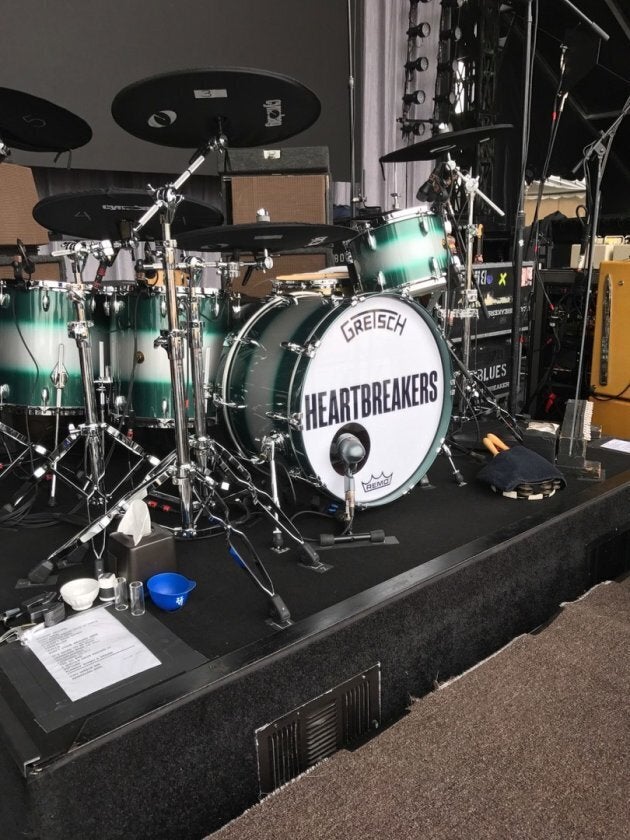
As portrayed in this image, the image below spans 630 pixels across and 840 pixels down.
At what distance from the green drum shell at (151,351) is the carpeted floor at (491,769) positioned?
4.07 ft

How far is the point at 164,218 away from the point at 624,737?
1.64 metres

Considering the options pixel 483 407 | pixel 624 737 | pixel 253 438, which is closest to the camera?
pixel 624 737

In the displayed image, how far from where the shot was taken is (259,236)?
6.21 ft

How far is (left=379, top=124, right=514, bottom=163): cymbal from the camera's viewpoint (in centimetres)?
242

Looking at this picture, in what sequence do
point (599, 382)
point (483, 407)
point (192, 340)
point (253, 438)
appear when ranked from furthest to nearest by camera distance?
1. point (599, 382)
2. point (483, 407)
3. point (253, 438)
4. point (192, 340)

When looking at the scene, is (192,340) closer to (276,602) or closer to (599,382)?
(276,602)

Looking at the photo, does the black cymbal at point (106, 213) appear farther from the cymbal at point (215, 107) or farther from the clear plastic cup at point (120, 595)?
the clear plastic cup at point (120, 595)

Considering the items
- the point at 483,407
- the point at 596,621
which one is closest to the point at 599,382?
the point at 483,407

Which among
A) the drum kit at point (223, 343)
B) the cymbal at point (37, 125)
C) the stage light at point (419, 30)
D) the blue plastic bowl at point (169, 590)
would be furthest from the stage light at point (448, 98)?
the blue plastic bowl at point (169, 590)

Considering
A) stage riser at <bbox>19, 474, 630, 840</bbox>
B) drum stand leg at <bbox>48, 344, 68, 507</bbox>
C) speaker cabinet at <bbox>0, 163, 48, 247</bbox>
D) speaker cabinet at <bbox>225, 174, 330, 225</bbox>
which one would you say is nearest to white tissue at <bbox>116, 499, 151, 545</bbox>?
stage riser at <bbox>19, 474, 630, 840</bbox>

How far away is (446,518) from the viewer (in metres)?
2.06

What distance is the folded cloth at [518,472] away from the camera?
2176 millimetres

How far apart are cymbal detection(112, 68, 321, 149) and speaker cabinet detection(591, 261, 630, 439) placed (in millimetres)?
2265

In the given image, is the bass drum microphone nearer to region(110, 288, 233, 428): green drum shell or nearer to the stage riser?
the stage riser
